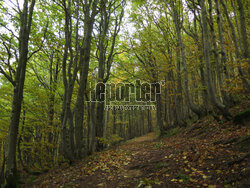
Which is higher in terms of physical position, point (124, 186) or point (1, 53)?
point (1, 53)

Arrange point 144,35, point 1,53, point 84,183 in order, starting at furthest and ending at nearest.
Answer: point 144,35, point 1,53, point 84,183

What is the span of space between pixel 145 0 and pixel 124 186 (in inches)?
522

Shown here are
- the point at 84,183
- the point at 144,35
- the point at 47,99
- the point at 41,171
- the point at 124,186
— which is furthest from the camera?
the point at 144,35

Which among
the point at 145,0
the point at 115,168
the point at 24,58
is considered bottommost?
the point at 115,168

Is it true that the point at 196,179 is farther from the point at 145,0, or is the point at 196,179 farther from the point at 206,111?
the point at 145,0

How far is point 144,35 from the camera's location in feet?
46.3

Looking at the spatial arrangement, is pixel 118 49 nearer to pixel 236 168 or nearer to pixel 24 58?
pixel 24 58

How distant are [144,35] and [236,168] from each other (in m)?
12.8

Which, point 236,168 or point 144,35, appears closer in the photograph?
point 236,168

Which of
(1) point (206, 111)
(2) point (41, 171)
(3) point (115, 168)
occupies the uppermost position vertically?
(1) point (206, 111)

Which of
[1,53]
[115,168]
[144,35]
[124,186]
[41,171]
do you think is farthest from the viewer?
[144,35]

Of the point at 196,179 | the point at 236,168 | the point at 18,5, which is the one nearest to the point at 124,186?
the point at 196,179

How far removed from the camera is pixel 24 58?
6211 mm

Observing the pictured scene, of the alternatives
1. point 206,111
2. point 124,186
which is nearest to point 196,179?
point 124,186
